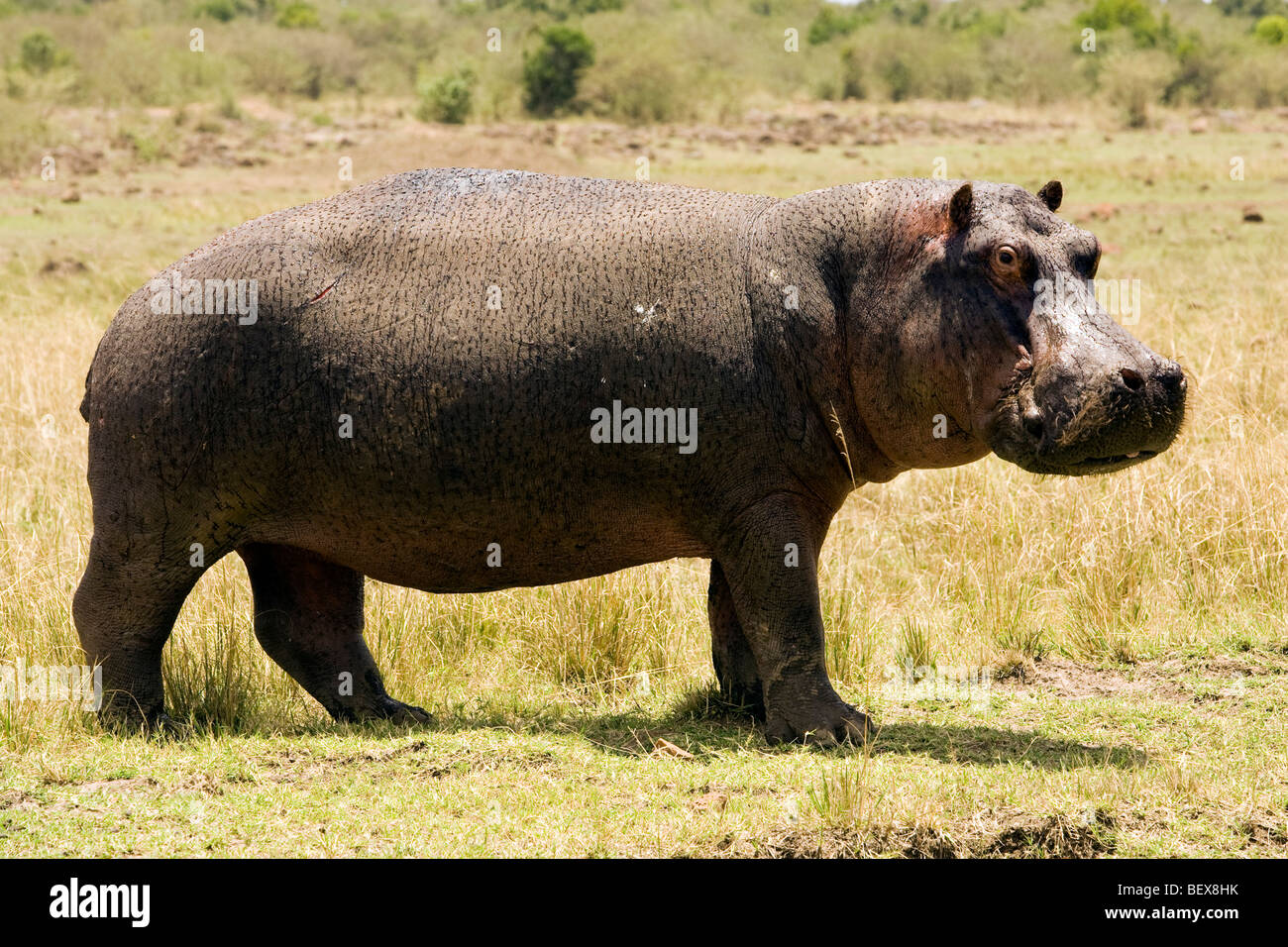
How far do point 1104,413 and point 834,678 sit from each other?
2.09 meters

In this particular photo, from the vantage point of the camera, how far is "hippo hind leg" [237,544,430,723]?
611cm

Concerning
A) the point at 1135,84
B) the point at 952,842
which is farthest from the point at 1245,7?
the point at 952,842

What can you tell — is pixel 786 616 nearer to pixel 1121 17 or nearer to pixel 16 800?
pixel 16 800

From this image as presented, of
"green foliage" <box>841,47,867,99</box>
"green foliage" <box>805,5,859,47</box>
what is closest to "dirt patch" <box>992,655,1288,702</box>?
"green foliage" <box>841,47,867,99</box>

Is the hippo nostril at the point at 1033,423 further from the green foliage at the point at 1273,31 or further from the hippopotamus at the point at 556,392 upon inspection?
the green foliage at the point at 1273,31

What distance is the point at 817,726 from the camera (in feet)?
18.3

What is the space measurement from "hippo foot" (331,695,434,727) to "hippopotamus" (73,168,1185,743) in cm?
66

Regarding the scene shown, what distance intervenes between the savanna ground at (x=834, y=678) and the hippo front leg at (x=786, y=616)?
135 mm

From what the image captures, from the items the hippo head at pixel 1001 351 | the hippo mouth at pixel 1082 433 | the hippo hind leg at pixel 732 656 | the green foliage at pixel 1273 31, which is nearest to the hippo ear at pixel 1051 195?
the hippo head at pixel 1001 351

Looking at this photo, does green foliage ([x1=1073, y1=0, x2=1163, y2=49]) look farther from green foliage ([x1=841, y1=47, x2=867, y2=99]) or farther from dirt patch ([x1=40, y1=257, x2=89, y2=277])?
dirt patch ([x1=40, y1=257, x2=89, y2=277])

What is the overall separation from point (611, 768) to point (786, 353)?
152cm

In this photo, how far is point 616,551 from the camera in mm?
5695

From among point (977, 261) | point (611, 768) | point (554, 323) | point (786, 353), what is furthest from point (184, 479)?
point (977, 261)

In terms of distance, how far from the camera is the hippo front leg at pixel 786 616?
18.0ft
